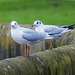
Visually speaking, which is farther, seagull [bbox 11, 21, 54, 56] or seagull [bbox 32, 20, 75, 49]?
seagull [bbox 32, 20, 75, 49]

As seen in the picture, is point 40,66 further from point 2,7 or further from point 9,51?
point 2,7

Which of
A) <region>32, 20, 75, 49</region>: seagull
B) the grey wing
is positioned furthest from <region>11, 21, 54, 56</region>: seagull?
<region>32, 20, 75, 49</region>: seagull

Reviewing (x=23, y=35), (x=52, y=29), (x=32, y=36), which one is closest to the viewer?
(x=23, y=35)

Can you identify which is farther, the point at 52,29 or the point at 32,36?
the point at 52,29

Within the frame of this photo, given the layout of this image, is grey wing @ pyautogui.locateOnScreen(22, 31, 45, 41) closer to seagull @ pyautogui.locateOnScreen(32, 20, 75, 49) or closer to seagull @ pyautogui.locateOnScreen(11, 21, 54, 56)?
seagull @ pyautogui.locateOnScreen(11, 21, 54, 56)

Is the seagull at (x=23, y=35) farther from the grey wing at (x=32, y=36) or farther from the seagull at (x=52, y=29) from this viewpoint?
the seagull at (x=52, y=29)

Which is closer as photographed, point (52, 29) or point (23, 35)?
point (23, 35)

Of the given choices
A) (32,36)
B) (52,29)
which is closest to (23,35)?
(32,36)

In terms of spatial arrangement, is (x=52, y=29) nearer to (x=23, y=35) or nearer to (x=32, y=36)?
(x=32, y=36)

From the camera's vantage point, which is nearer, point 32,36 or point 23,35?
point 23,35

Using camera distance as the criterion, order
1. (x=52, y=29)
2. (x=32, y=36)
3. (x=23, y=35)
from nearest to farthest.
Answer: (x=23, y=35), (x=32, y=36), (x=52, y=29)

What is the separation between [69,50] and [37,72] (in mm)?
965

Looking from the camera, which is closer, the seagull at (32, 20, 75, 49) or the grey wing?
the grey wing

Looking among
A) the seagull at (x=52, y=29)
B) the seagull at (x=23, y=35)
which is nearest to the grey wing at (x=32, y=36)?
the seagull at (x=23, y=35)
